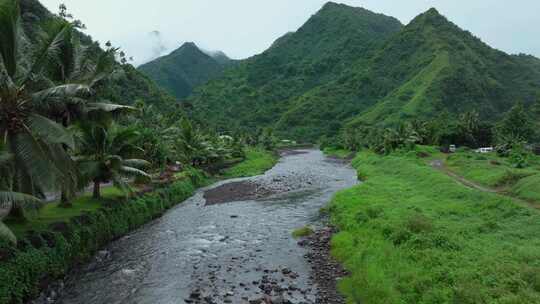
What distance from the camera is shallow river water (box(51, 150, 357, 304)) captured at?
1603cm

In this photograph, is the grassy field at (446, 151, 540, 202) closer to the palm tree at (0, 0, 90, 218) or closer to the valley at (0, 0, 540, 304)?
the valley at (0, 0, 540, 304)

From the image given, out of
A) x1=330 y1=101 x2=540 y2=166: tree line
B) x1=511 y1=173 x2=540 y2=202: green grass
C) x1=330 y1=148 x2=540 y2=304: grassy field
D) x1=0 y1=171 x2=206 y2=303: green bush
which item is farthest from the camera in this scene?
x1=330 y1=101 x2=540 y2=166: tree line

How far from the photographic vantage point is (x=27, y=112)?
14.3 meters

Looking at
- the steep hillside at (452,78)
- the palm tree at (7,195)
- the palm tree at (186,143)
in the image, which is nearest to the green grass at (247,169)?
the palm tree at (186,143)

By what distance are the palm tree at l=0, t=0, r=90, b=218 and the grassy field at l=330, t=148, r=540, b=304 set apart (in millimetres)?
13228

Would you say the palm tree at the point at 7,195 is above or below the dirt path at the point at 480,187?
above

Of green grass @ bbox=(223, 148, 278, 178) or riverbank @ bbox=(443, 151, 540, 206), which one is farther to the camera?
green grass @ bbox=(223, 148, 278, 178)

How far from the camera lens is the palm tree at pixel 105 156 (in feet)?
78.0

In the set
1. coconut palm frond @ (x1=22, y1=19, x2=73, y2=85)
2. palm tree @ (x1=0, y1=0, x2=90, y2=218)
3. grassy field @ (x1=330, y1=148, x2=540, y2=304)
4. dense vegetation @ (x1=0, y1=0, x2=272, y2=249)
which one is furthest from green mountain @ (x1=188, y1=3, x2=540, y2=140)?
palm tree @ (x1=0, y1=0, x2=90, y2=218)

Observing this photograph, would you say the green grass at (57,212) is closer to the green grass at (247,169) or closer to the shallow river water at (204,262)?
the shallow river water at (204,262)

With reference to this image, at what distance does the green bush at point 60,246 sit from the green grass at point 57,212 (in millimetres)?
500

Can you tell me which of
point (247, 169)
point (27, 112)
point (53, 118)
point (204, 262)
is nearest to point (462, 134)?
point (247, 169)

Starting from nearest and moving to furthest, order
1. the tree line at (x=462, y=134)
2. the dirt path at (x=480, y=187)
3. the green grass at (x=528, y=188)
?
1. the dirt path at (x=480, y=187)
2. the green grass at (x=528, y=188)
3. the tree line at (x=462, y=134)

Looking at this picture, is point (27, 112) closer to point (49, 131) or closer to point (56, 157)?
point (49, 131)
